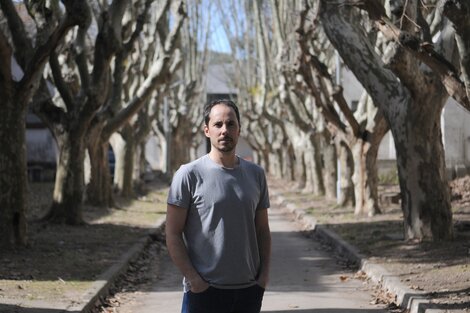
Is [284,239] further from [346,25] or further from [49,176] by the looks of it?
[49,176]

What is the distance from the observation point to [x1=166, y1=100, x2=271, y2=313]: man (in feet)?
15.0

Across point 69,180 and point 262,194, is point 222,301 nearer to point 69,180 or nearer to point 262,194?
point 262,194

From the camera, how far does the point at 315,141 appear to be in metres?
30.7

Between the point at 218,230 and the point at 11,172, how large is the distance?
867cm

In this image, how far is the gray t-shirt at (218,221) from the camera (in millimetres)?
4574

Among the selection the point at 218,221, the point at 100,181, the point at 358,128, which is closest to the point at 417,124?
the point at 358,128

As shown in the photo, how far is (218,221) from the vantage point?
460cm

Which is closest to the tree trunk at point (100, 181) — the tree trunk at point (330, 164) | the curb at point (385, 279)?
the curb at point (385, 279)

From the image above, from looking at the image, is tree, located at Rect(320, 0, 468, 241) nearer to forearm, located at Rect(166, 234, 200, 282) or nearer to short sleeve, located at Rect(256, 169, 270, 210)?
short sleeve, located at Rect(256, 169, 270, 210)

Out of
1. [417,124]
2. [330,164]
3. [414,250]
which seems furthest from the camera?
[330,164]

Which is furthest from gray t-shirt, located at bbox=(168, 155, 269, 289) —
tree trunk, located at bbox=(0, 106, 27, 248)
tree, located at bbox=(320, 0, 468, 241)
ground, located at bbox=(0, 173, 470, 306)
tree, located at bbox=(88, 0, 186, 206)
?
tree, located at bbox=(88, 0, 186, 206)

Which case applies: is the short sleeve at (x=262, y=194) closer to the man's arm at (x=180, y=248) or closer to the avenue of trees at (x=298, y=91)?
the man's arm at (x=180, y=248)

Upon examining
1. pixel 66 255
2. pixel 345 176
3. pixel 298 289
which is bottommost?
pixel 298 289

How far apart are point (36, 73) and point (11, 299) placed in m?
4.79
